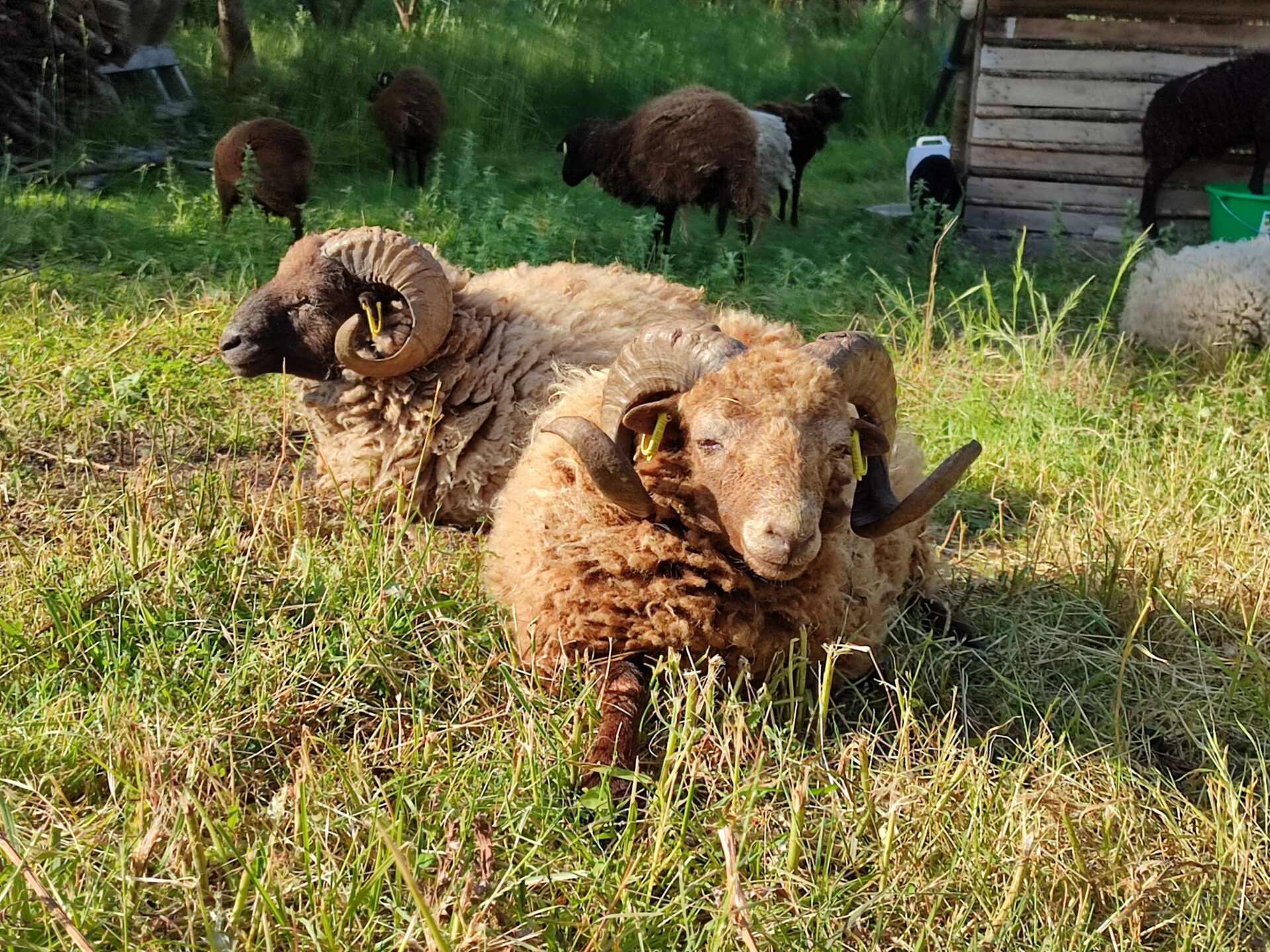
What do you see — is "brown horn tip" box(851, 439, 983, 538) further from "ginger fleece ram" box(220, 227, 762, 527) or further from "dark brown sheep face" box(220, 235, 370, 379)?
"dark brown sheep face" box(220, 235, 370, 379)

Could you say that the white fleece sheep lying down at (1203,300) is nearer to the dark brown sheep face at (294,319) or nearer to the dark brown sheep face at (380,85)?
the dark brown sheep face at (294,319)

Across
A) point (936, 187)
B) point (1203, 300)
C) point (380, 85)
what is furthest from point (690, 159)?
point (380, 85)

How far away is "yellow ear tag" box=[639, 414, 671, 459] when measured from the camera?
2879 mm

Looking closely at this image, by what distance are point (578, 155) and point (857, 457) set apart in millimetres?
6348

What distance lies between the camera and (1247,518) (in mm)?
4121

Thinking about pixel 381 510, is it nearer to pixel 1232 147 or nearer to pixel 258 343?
pixel 258 343

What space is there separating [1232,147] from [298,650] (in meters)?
8.08

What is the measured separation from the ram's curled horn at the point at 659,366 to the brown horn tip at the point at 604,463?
6.3 inches

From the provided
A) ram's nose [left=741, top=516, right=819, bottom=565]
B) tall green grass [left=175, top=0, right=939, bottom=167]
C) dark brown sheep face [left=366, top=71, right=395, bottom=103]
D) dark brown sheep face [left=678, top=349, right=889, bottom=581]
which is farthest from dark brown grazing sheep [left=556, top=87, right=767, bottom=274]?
ram's nose [left=741, top=516, right=819, bottom=565]

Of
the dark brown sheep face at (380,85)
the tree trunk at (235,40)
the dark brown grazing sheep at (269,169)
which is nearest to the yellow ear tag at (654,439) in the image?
the dark brown grazing sheep at (269,169)

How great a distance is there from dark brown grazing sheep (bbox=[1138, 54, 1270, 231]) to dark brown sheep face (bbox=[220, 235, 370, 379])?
6.09 metres

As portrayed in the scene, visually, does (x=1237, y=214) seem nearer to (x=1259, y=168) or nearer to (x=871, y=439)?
(x=1259, y=168)

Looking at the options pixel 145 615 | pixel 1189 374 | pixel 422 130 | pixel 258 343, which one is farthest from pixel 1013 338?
pixel 422 130

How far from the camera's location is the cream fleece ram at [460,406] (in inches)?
173
